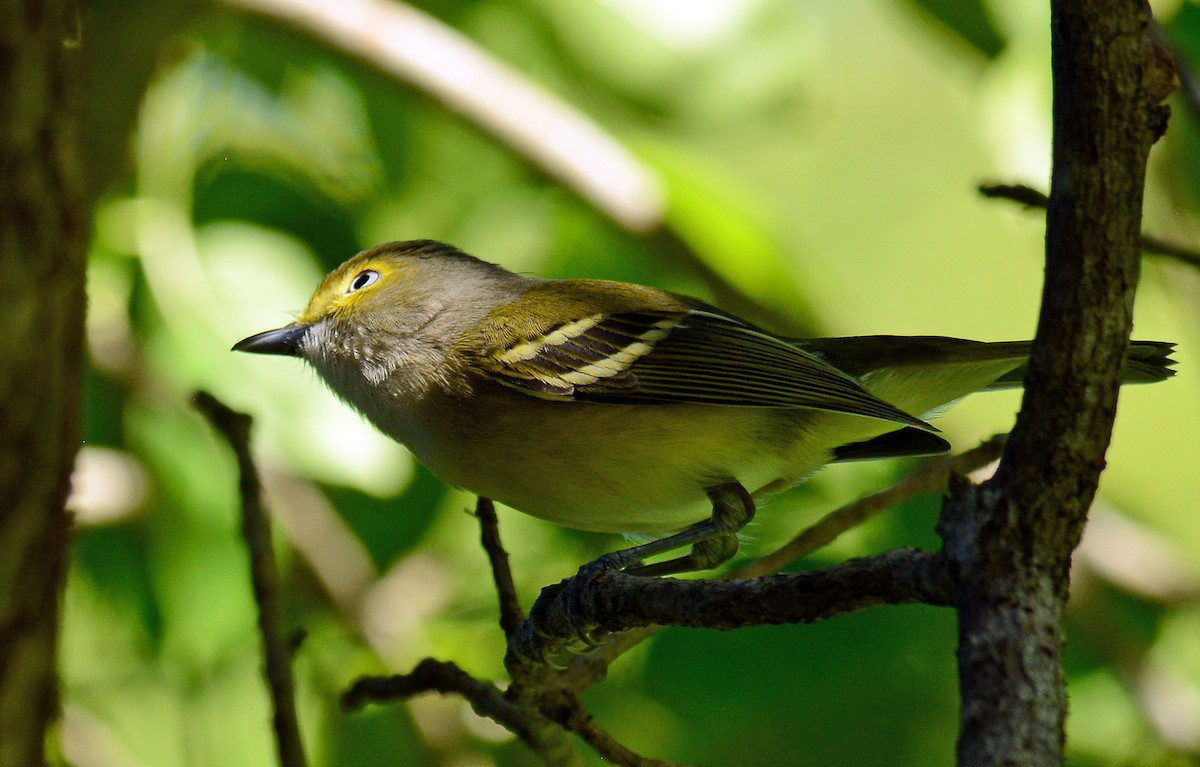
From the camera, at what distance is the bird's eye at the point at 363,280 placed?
3.82 meters

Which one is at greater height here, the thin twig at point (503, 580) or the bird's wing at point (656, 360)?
the bird's wing at point (656, 360)

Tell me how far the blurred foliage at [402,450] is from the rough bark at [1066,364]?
1.97 meters

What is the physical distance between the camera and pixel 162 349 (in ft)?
13.1

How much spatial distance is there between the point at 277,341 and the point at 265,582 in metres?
1.19

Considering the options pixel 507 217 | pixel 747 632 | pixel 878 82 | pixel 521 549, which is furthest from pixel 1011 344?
pixel 878 82

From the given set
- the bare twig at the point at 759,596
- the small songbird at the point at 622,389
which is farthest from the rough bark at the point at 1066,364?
the small songbird at the point at 622,389

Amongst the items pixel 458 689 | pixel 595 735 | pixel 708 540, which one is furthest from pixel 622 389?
pixel 595 735

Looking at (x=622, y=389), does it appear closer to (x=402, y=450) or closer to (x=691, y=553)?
(x=691, y=553)

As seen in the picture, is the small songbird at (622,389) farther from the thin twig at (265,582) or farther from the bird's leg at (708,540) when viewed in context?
the thin twig at (265,582)

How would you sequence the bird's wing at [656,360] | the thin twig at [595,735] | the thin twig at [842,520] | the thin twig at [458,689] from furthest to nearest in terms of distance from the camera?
the bird's wing at [656,360]
the thin twig at [842,520]
the thin twig at [458,689]
the thin twig at [595,735]

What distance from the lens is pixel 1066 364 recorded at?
155 cm

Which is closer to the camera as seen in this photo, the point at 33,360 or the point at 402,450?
the point at 33,360

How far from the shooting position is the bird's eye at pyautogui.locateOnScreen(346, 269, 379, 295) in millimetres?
3824

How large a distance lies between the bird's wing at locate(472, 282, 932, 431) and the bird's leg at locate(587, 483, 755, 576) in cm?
31
